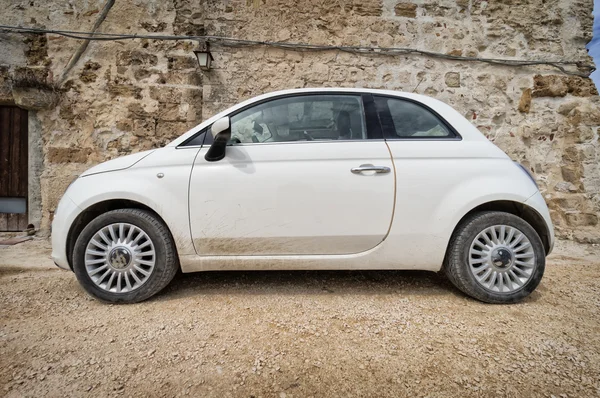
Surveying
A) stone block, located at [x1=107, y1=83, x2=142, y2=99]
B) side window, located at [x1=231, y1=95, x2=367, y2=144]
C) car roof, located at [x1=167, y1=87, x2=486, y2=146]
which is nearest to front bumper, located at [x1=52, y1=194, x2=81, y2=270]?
car roof, located at [x1=167, y1=87, x2=486, y2=146]

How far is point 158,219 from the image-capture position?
203 centimetres

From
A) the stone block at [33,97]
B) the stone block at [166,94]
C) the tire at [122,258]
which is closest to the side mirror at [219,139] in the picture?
the tire at [122,258]

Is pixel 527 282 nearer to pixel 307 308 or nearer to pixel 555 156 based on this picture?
pixel 307 308

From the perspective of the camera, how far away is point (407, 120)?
2168 mm

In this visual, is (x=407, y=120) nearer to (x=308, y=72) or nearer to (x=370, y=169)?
(x=370, y=169)

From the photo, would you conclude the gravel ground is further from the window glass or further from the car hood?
the window glass

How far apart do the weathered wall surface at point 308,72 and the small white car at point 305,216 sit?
91.2 inches

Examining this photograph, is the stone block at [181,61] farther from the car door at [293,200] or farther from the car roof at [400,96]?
the car door at [293,200]

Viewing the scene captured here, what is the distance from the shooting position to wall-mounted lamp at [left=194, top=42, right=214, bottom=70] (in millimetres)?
3732

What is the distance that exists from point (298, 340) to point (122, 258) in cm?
138

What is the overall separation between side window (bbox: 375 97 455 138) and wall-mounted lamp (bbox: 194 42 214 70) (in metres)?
2.71

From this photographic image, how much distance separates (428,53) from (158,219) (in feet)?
14.2

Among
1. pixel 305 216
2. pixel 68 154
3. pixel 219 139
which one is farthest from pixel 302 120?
pixel 68 154

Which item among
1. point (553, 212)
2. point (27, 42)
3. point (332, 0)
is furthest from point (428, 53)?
point (27, 42)
